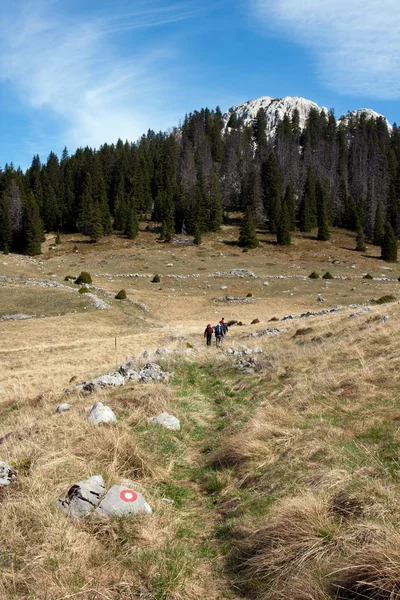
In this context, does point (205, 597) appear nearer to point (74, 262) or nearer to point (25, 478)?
point (25, 478)

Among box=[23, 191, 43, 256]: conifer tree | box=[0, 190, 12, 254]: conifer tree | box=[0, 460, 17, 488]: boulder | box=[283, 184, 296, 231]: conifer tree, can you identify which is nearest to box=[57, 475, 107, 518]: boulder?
box=[0, 460, 17, 488]: boulder

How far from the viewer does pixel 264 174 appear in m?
111

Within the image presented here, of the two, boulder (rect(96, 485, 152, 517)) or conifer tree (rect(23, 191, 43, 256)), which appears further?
conifer tree (rect(23, 191, 43, 256))

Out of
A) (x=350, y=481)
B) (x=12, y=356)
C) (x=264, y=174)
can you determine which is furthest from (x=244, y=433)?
(x=264, y=174)

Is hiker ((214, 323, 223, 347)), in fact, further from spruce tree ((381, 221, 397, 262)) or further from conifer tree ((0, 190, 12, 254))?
conifer tree ((0, 190, 12, 254))

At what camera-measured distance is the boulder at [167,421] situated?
8.02 meters

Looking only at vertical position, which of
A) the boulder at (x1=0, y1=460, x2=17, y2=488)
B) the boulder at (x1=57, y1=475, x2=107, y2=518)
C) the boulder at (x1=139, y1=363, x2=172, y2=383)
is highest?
the boulder at (x1=57, y1=475, x2=107, y2=518)

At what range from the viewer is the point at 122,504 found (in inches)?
185

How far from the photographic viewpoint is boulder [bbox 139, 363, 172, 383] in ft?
39.9

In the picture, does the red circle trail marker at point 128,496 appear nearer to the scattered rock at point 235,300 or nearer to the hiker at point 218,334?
the hiker at point 218,334

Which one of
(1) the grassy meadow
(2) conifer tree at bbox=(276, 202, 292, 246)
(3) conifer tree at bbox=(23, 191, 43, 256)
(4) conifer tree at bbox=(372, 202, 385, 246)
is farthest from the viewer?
(4) conifer tree at bbox=(372, 202, 385, 246)

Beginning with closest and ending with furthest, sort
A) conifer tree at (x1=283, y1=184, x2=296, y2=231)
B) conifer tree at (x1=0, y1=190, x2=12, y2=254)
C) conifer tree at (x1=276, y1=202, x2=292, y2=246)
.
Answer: conifer tree at (x1=0, y1=190, x2=12, y2=254), conifer tree at (x1=276, y1=202, x2=292, y2=246), conifer tree at (x1=283, y1=184, x2=296, y2=231)

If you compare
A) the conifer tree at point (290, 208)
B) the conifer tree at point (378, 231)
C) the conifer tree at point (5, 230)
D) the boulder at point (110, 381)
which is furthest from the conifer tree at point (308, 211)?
the boulder at point (110, 381)

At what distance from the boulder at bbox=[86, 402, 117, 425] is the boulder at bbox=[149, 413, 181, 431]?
2.59 ft
